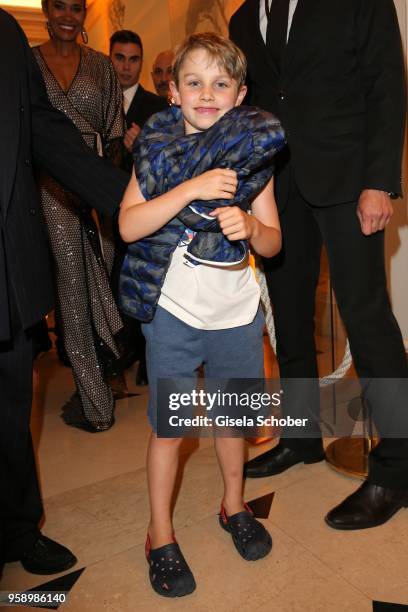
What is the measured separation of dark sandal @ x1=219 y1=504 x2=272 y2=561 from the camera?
59.9 inches

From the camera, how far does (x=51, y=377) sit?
335 cm

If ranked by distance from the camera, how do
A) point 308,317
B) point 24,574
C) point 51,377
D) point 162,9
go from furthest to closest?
point 162,9 → point 51,377 → point 308,317 → point 24,574

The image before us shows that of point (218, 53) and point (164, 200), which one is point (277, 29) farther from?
point (164, 200)

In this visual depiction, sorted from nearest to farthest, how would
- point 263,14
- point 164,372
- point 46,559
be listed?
point 164,372 → point 46,559 → point 263,14

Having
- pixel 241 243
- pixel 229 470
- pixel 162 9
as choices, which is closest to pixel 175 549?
pixel 229 470

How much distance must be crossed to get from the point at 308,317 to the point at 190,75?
95 centimetres

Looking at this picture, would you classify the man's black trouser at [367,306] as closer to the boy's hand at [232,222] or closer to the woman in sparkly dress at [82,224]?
the boy's hand at [232,222]

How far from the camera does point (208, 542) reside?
1624 mm

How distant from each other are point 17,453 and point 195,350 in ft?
1.75

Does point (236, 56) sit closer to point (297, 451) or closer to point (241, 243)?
point (241, 243)

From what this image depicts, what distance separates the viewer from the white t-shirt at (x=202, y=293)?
4.46 feet

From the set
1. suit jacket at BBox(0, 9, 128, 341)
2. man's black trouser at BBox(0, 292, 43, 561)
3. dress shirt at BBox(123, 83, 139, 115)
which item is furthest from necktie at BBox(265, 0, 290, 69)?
dress shirt at BBox(123, 83, 139, 115)

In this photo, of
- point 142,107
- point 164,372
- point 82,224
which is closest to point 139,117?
point 142,107

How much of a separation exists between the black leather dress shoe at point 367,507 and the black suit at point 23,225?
0.85 m
